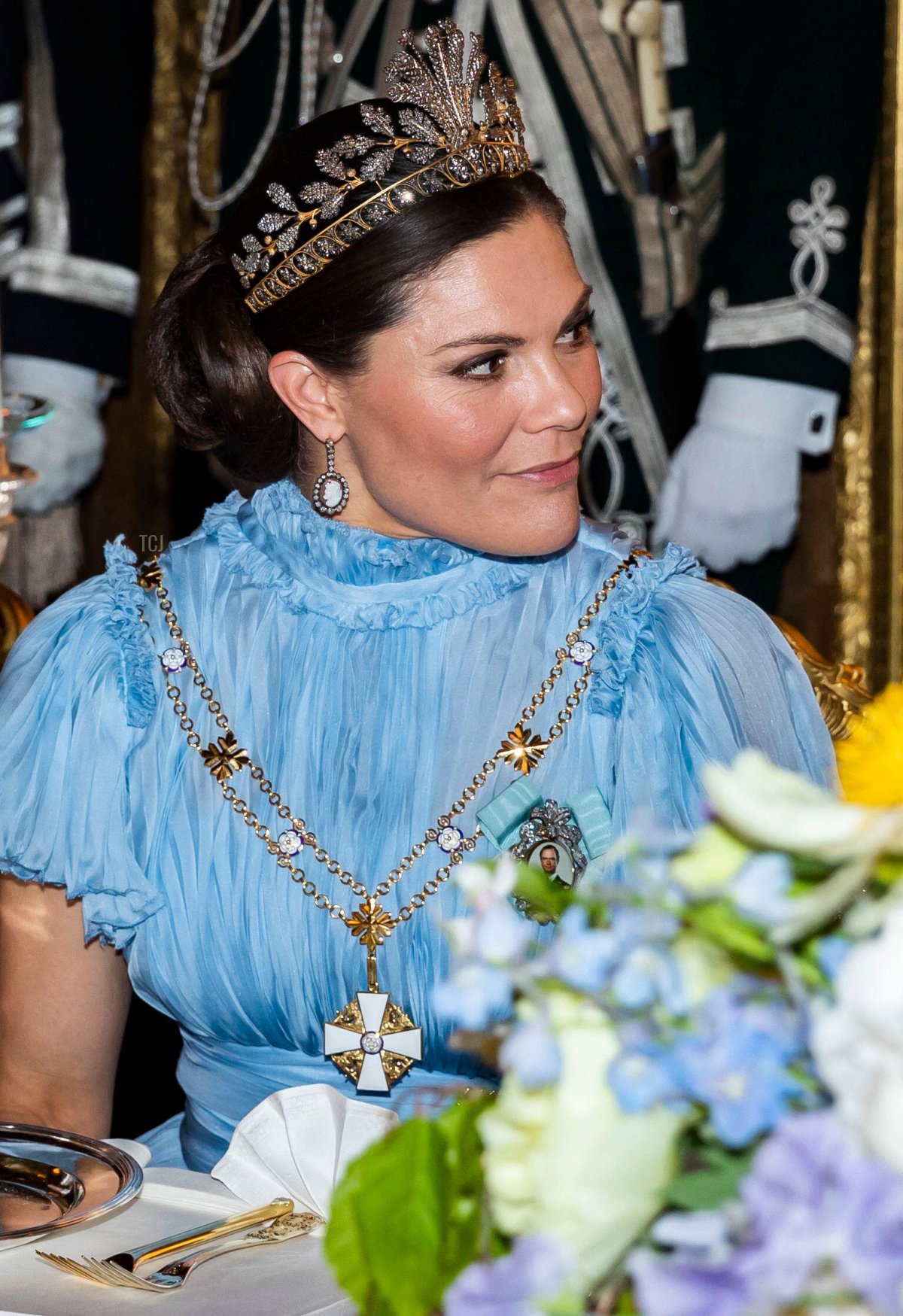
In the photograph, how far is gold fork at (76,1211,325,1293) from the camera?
881 millimetres

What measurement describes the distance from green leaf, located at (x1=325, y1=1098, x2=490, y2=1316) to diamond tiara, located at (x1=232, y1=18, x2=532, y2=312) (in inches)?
39.7

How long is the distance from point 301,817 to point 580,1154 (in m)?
0.97

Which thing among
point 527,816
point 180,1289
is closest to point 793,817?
point 180,1289

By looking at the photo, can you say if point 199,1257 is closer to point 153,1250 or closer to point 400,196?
point 153,1250

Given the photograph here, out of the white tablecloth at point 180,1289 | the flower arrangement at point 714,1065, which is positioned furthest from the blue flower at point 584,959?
the white tablecloth at point 180,1289

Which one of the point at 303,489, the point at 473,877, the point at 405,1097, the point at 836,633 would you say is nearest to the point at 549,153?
the point at 836,633

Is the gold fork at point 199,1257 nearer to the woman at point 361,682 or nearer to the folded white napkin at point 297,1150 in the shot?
the folded white napkin at point 297,1150

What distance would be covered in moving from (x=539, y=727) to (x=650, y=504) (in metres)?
1.23

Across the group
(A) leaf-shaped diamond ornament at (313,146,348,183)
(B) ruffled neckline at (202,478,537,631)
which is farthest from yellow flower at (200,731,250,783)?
(A) leaf-shaped diamond ornament at (313,146,348,183)

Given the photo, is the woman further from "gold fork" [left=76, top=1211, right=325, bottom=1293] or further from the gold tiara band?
"gold fork" [left=76, top=1211, right=325, bottom=1293]

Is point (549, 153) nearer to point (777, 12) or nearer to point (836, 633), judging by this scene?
point (777, 12)

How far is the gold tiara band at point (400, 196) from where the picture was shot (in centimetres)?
145

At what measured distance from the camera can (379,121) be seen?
1476mm

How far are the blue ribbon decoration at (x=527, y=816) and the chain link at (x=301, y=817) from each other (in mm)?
38
